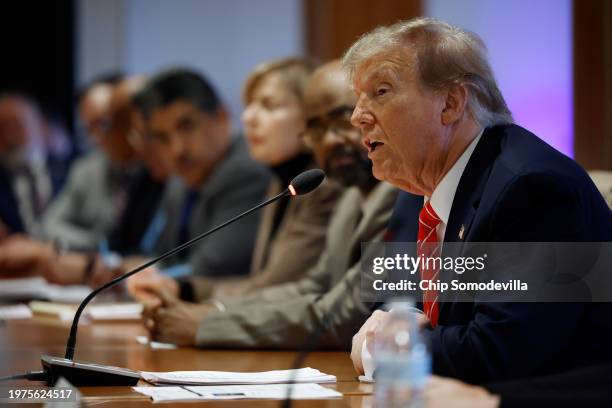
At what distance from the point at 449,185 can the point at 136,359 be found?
38.2 inches

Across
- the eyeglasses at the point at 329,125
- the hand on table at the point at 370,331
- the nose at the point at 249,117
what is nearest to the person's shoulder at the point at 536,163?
the hand on table at the point at 370,331

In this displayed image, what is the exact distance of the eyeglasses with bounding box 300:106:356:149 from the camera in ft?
10.5

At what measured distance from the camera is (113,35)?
9.12 meters

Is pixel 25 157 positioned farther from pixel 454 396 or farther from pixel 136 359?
pixel 454 396

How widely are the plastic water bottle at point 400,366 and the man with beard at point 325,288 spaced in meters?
1.15

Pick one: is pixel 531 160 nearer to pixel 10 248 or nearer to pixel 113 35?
Answer: pixel 10 248

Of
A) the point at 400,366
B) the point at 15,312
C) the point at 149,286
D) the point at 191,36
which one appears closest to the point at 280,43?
the point at 191,36

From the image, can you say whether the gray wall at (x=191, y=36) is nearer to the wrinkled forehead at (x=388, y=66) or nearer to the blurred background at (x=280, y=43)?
the blurred background at (x=280, y=43)

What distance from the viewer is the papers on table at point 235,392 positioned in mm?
1934

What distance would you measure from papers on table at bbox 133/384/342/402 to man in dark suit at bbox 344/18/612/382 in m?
0.19

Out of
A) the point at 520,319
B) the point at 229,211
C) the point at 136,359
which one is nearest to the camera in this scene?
the point at 520,319

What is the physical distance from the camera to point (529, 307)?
1837 mm

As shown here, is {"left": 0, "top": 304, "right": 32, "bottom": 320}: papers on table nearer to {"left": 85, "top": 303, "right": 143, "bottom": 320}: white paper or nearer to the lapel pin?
{"left": 85, "top": 303, "right": 143, "bottom": 320}: white paper

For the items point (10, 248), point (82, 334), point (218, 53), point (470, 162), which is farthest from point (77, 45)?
point (470, 162)
